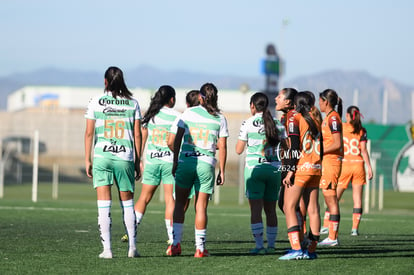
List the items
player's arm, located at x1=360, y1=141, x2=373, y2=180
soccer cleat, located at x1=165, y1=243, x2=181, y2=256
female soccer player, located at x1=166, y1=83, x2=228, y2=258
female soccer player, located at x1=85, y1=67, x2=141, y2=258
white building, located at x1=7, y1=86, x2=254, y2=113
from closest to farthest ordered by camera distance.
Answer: female soccer player, located at x1=85, y1=67, x2=141, y2=258 → female soccer player, located at x1=166, y1=83, x2=228, y2=258 → soccer cleat, located at x1=165, y1=243, x2=181, y2=256 → player's arm, located at x1=360, y1=141, x2=373, y2=180 → white building, located at x1=7, y1=86, x2=254, y2=113

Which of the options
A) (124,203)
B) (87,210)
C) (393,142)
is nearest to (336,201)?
(124,203)

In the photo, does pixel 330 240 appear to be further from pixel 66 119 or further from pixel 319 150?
pixel 66 119

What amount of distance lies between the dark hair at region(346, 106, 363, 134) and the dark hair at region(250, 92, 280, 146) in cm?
424

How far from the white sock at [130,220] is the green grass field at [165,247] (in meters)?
0.25

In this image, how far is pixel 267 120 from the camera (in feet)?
36.0

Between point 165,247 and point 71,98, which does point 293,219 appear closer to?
point 165,247

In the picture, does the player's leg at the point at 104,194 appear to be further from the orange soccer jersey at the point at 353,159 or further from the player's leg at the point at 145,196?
the orange soccer jersey at the point at 353,159

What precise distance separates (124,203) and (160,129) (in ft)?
6.41

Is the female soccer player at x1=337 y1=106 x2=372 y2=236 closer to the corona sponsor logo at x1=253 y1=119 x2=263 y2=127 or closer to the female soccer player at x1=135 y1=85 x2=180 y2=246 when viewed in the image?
the female soccer player at x1=135 y1=85 x2=180 y2=246

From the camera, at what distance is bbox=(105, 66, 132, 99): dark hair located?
33.1 ft

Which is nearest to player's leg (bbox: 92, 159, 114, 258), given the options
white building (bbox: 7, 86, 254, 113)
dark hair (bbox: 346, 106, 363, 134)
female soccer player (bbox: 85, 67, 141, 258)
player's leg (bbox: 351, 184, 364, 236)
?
female soccer player (bbox: 85, 67, 141, 258)

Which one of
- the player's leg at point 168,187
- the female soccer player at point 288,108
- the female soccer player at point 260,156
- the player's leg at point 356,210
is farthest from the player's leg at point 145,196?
the player's leg at point 356,210

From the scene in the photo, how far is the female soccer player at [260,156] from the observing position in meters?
11.0

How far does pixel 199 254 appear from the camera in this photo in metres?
10.5
